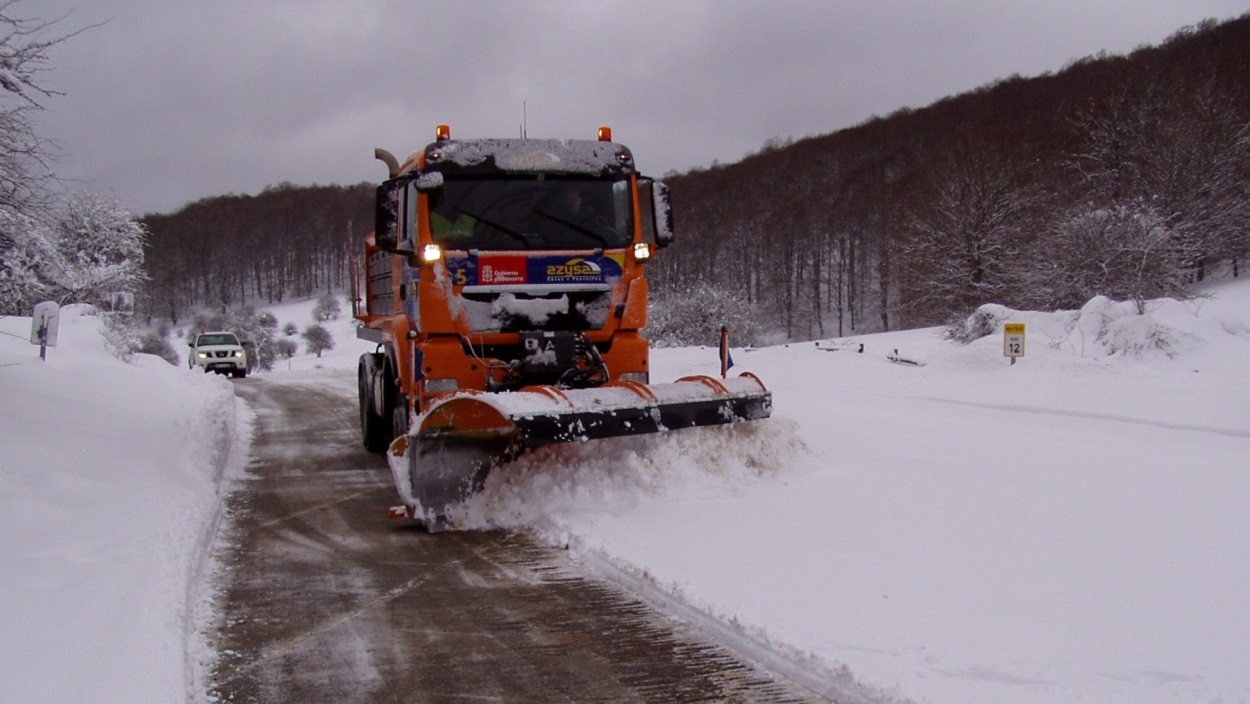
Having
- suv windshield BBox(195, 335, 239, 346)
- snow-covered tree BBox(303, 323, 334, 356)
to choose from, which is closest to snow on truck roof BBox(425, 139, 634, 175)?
suv windshield BBox(195, 335, 239, 346)

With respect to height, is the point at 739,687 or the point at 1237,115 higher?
the point at 1237,115

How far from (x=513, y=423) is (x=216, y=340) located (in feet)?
79.4

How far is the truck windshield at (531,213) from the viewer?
23.2 ft

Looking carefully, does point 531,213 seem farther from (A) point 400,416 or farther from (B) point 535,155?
(A) point 400,416

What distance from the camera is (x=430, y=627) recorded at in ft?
14.3

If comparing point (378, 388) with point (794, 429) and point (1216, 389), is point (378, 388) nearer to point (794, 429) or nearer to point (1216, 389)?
point (794, 429)

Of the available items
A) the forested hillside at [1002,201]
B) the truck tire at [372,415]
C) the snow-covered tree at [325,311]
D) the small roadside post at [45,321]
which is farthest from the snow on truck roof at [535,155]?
the snow-covered tree at [325,311]

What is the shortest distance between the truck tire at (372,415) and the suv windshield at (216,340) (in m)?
18.6

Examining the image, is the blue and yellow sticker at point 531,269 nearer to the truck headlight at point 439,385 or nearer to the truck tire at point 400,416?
the truck headlight at point 439,385

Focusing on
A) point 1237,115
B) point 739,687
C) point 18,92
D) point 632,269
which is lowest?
point 739,687

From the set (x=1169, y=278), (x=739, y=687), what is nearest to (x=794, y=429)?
(x=739, y=687)

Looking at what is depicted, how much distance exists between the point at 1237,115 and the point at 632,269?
44.5 m

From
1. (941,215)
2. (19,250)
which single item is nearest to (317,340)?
(941,215)

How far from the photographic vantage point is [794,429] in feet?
24.7
